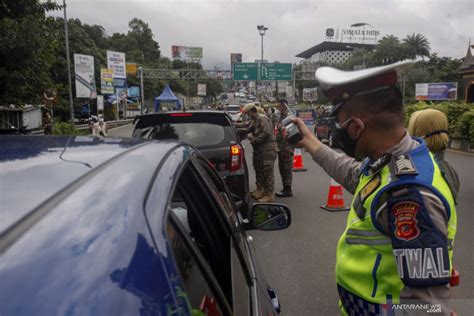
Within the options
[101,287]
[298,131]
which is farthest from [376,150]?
[101,287]

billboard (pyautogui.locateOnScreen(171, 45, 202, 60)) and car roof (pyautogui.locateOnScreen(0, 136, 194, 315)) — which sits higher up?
billboard (pyautogui.locateOnScreen(171, 45, 202, 60))

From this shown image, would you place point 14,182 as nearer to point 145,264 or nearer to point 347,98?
point 145,264

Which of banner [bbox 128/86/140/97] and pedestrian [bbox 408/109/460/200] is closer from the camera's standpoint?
pedestrian [bbox 408/109/460/200]

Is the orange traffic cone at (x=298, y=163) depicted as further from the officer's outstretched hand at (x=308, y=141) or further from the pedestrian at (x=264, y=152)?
the officer's outstretched hand at (x=308, y=141)

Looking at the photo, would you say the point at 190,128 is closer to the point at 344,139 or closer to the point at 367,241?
the point at 344,139

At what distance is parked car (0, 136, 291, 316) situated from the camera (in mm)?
708

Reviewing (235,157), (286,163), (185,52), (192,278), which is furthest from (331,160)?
(185,52)

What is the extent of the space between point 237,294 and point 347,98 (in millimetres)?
882

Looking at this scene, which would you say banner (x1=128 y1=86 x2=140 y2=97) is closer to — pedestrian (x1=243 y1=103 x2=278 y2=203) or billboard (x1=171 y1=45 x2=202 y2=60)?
billboard (x1=171 y1=45 x2=202 y2=60)

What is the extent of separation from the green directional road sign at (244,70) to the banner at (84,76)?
65.1 feet

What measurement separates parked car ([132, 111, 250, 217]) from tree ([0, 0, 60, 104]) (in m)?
5.23

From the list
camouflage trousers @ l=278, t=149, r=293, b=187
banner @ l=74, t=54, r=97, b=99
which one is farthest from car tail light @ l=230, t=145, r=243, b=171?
banner @ l=74, t=54, r=97, b=99

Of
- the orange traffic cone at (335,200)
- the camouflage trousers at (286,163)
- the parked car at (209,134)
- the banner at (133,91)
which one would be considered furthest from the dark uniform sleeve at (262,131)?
the banner at (133,91)

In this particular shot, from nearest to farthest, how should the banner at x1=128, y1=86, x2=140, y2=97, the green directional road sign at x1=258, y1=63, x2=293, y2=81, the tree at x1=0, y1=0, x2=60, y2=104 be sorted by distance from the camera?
the tree at x1=0, y1=0, x2=60, y2=104 → the green directional road sign at x1=258, y1=63, x2=293, y2=81 → the banner at x1=128, y1=86, x2=140, y2=97
